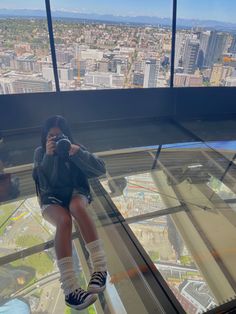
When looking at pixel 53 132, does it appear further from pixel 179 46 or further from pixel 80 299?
pixel 179 46

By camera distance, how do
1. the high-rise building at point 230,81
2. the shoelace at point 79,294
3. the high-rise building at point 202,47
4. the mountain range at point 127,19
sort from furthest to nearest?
1. the high-rise building at point 230,81
2. the high-rise building at point 202,47
3. the mountain range at point 127,19
4. the shoelace at point 79,294

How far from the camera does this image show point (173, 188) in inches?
94.7

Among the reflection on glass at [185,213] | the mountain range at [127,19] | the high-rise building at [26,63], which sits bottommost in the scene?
the reflection on glass at [185,213]

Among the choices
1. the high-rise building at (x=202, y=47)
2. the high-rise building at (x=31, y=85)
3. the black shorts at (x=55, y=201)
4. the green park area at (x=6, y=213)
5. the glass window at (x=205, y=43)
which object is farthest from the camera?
the high-rise building at (x=202, y=47)

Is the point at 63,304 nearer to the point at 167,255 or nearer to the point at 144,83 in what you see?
the point at 167,255

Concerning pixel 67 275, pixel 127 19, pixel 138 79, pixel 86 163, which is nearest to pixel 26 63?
pixel 127 19

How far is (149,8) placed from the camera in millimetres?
3354

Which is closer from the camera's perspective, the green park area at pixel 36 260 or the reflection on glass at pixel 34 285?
the reflection on glass at pixel 34 285

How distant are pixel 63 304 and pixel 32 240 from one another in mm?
538

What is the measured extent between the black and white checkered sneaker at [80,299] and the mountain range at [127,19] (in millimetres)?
2907

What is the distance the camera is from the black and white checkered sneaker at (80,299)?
128 centimetres

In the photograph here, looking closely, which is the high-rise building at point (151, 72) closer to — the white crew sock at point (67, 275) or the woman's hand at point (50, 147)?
the woman's hand at point (50, 147)

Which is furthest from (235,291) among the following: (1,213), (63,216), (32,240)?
(1,213)

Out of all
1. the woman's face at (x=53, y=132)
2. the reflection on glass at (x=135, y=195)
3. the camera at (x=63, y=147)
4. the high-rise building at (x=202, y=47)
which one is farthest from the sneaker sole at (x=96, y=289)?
the high-rise building at (x=202, y=47)
